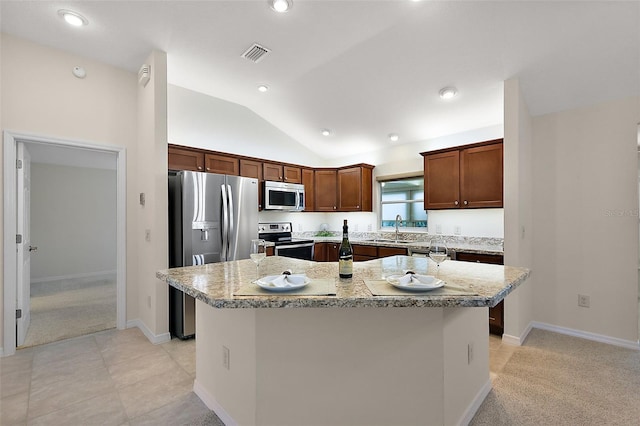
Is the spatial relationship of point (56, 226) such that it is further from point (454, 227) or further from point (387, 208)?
point (454, 227)

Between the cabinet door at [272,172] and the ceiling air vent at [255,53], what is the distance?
1.69 metres

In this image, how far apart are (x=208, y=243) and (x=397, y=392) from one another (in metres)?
2.44

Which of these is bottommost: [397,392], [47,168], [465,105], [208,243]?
[397,392]

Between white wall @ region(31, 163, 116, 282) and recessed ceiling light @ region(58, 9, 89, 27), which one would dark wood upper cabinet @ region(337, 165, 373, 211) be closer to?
recessed ceiling light @ region(58, 9, 89, 27)

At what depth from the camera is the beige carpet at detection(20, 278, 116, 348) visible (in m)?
3.15

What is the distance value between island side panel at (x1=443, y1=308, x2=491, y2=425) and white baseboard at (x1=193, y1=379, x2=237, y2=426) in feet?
4.01

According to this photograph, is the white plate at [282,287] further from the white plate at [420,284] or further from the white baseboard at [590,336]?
the white baseboard at [590,336]

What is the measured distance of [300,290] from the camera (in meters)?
1.40

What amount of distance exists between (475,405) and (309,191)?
13.0 feet

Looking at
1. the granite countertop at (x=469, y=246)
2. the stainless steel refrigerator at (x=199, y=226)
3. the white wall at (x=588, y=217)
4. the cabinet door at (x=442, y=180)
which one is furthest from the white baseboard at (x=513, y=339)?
the stainless steel refrigerator at (x=199, y=226)

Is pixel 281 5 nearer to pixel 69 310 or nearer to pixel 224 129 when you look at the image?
pixel 224 129

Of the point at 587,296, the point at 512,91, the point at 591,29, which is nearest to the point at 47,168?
the point at 512,91

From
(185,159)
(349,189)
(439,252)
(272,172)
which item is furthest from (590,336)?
(185,159)

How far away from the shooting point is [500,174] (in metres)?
3.42
